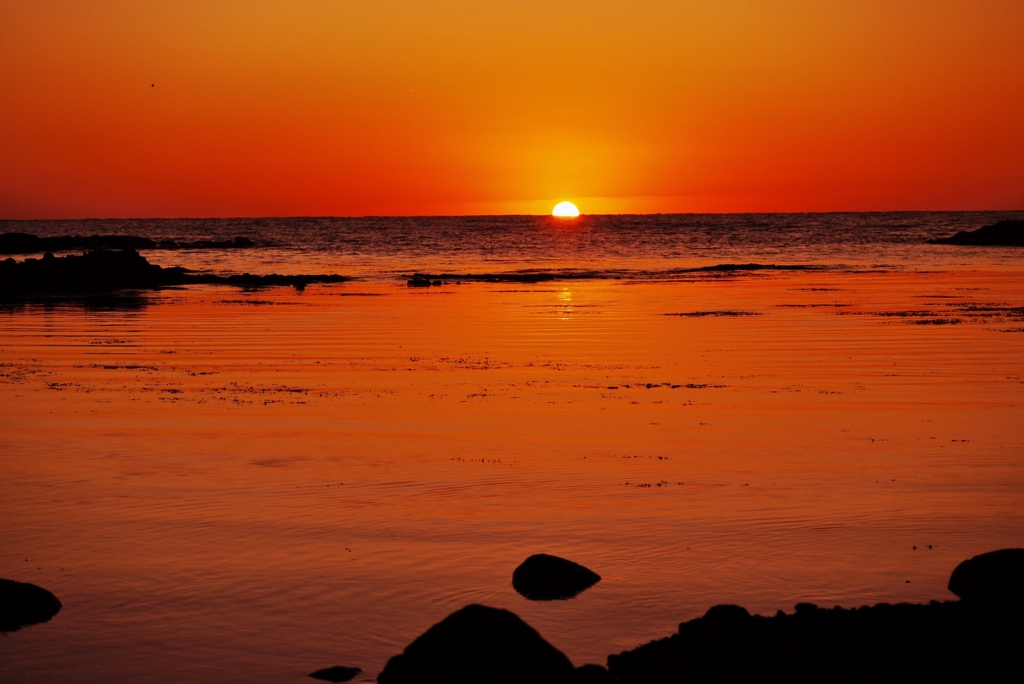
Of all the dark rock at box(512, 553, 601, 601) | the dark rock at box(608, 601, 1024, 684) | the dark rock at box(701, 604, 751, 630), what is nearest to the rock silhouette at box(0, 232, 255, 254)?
the dark rock at box(512, 553, 601, 601)

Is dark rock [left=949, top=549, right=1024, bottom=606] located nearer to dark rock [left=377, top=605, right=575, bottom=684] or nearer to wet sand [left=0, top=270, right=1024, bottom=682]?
wet sand [left=0, top=270, right=1024, bottom=682]

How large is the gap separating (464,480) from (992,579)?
5.90 metres

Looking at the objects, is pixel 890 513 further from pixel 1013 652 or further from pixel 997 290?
pixel 997 290

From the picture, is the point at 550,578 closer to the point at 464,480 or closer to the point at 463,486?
the point at 463,486

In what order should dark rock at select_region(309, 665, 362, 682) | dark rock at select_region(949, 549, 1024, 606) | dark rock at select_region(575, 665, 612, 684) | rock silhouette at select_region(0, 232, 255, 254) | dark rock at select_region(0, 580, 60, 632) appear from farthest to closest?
rock silhouette at select_region(0, 232, 255, 254)
dark rock at select_region(0, 580, 60, 632)
dark rock at select_region(949, 549, 1024, 606)
dark rock at select_region(309, 665, 362, 682)
dark rock at select_region(575, 665, 612, 684)

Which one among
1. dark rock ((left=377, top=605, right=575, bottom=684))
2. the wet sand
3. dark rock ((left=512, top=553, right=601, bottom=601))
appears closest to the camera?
dark rock ((left=377, top=605, right=575, bottom=684))

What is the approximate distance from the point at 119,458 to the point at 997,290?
37.0 meters

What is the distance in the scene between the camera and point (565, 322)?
3139cm

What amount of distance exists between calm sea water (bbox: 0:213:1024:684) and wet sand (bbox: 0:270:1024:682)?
0.15ft

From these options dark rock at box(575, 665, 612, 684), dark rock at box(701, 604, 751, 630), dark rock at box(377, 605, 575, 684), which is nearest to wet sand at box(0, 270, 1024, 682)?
dark rock at box(701, 604, 751, 630)

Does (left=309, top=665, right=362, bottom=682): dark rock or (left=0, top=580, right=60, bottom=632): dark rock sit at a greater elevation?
(left=0, top=580, right=60, bottom=632): dark rock

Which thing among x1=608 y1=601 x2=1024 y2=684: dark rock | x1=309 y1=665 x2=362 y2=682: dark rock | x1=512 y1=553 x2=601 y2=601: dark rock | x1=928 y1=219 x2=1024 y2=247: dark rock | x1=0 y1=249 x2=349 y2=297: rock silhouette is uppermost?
x1=928 y1=219 x2=1024 y2=247: dark rock

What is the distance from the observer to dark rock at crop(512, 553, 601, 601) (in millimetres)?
8789

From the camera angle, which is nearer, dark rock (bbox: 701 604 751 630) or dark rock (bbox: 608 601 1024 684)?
dark rock (bbox: 608 601 1024 684)
